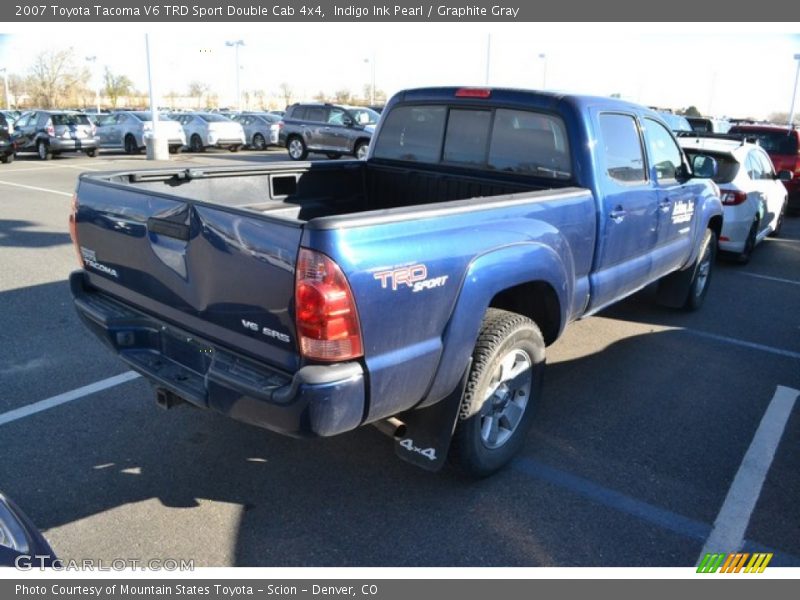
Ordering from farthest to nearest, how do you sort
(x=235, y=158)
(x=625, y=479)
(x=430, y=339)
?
(x=235, y=158), (x=625, y=479), (x=430, y=339)

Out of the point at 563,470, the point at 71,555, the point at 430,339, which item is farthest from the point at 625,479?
the point at 71,555

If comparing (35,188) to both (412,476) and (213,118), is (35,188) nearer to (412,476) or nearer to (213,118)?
(213,118)

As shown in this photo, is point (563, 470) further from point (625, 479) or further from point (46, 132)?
point (46, 132)

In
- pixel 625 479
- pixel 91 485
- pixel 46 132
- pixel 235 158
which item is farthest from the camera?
pixel 235 158

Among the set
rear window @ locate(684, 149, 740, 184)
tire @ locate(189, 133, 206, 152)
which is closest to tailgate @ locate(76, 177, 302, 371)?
rear window @ locate(684, 149, 740, 184)

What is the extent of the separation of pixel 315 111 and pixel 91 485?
20.8m

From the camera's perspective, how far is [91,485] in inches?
132

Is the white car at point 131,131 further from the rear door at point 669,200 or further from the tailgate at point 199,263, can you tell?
the tailgate at point 199,263

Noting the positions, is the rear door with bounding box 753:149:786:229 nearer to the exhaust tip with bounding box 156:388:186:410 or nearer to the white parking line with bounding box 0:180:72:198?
the exhaust tip with bounding box 156:388:186:410

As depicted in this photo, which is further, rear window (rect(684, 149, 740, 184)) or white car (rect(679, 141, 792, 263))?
rear window (rect(684, 149, 740, 184))

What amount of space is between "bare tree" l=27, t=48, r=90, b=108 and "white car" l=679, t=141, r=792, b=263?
69103 mm

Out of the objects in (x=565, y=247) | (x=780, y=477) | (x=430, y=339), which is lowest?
(x=780, y=477)

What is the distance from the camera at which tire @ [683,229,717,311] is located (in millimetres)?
6435

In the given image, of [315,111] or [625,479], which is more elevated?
[315,111]
